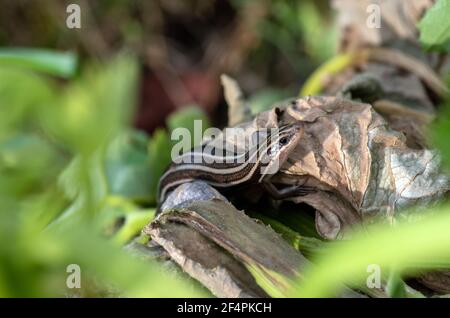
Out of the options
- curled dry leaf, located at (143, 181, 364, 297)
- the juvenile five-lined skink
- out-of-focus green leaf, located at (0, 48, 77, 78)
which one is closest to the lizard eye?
the juvenile five-lined skink

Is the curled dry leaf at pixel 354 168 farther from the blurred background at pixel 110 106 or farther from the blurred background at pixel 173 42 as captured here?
the blurred background at pixel 173 42

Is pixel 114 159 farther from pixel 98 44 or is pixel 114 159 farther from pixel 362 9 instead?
pixel 98 44

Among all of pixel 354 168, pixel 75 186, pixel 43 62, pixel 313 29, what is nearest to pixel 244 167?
pixel 354 168

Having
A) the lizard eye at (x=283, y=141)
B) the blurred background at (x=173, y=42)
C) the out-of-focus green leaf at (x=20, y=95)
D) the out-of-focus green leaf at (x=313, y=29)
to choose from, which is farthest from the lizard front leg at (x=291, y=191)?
the blurred background at (x=173, y=42)

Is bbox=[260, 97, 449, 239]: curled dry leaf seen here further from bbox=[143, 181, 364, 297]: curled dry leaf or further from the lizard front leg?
bbox=[143, 181, 364, 297]: curled dry leaf

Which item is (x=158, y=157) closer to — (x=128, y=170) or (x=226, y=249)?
(x=128, y=170)
